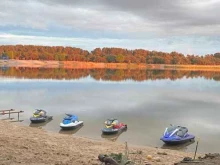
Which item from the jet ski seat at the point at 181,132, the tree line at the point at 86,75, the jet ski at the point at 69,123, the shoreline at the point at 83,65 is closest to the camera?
the jet ski seat at the point at 181,132

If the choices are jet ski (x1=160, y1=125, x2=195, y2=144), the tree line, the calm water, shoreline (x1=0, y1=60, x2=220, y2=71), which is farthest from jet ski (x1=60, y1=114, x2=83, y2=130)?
shoreline (x1=0, y1=60, x2=220, y2=71)

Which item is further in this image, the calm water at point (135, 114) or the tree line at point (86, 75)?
the tree line at point (86, 75)

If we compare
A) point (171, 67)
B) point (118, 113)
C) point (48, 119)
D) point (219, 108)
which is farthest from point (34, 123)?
point (171, 67)

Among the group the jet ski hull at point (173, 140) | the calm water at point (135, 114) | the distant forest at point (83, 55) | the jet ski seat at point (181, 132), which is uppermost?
A: the distant forest at point (83, 55)

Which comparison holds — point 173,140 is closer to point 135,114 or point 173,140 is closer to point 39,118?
point 135,114

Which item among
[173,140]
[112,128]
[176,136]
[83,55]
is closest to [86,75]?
[112,128]

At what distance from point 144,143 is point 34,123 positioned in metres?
9.66

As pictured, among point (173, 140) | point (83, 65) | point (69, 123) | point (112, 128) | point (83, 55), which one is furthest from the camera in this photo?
point (83, 55)

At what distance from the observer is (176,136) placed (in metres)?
20.3

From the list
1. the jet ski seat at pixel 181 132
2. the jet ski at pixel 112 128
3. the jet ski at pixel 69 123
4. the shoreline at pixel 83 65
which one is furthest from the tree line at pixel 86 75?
the jet ski seat at pixel 181 132

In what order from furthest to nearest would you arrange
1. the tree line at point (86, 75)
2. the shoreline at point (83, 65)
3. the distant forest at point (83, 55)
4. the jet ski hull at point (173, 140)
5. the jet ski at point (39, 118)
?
1. the distant forest at point (83, 55)
2. the shoreline at point (83, 65)
3. the tree line at point (86, 75)
4. the jet ski at point (39, 118)
5. the jet ski hull at point (173, 140)

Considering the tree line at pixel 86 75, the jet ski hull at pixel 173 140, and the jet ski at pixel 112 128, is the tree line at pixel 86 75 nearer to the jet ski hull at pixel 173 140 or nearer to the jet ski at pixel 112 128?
the jet ski at pixel 112 128

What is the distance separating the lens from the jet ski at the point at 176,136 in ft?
65.3

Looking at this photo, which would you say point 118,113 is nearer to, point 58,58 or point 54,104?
point 54,104
